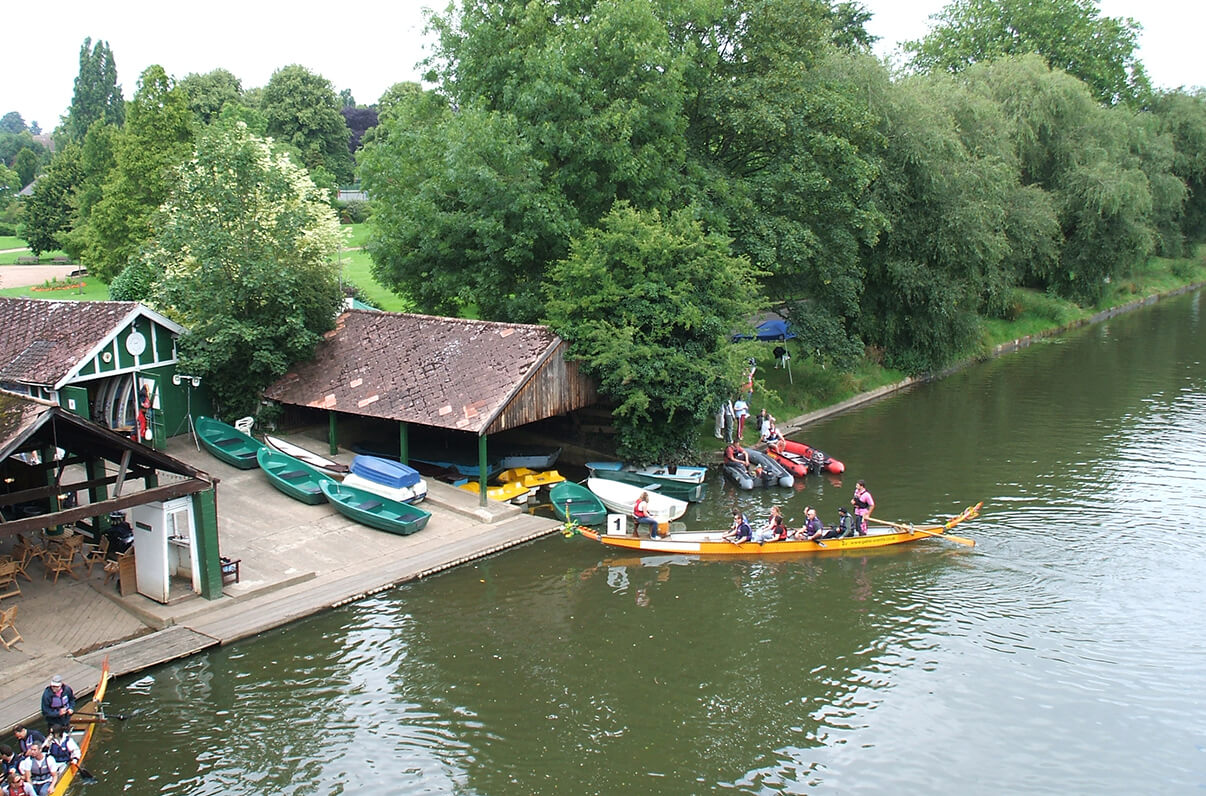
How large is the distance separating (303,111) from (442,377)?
63609 millimetres

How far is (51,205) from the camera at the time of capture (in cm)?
6550

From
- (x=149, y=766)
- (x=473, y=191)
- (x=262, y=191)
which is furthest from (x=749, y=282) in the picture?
(x=149, y=766)

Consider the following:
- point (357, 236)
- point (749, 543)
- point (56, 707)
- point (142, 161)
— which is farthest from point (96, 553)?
point (357, 236)

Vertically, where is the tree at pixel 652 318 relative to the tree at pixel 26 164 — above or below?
below

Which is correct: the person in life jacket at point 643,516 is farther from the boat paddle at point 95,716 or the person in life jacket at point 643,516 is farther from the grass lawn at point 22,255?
the grass lawn at point 22,255

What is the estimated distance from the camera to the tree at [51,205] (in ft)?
213

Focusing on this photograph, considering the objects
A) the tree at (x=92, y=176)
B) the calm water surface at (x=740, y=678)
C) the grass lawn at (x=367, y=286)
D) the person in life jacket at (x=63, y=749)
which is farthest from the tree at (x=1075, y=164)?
the person in life jacket at (x=63, y=749)

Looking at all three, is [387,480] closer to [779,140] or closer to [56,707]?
[56,707]

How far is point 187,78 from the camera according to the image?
85.5m

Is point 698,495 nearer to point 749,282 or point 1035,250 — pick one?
point 749,282

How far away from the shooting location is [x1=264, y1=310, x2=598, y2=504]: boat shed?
2614cm

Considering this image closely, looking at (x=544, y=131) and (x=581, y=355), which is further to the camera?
(x=544, y=131)

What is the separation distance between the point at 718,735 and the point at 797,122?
80.3ft

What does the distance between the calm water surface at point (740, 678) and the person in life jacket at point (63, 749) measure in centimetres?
62
